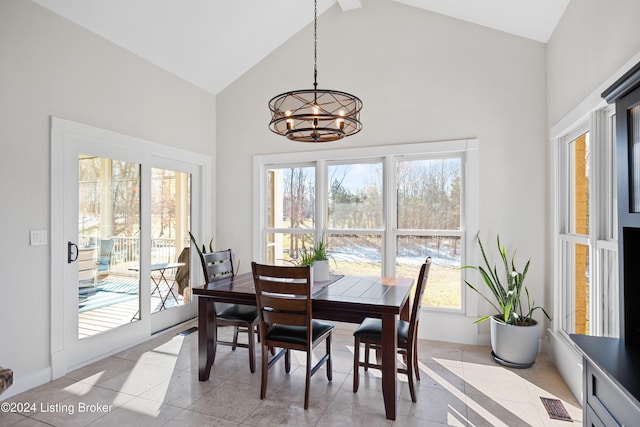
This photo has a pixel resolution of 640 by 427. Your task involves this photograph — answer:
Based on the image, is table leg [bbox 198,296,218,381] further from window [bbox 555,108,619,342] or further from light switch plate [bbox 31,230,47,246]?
window [bbox 555,108,619,342]

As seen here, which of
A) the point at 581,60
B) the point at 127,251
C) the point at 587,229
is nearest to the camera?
the point at 581,60

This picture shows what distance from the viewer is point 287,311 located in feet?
7.97

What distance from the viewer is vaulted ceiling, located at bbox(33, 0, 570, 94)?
3.07m

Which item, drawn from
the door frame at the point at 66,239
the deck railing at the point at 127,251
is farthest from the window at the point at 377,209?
the door frame at the point at 66,239

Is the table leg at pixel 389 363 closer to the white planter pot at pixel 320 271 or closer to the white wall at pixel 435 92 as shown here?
the white planter pot at pixel 320 271

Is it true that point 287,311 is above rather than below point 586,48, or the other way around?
below

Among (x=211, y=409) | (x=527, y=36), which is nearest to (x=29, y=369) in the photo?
(x=211, y=409)

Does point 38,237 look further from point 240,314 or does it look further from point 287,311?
point 287,311

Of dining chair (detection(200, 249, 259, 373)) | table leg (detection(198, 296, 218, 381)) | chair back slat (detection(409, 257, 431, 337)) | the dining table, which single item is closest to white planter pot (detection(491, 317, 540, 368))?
the dining table

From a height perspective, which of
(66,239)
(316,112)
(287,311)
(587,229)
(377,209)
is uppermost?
(316,112)

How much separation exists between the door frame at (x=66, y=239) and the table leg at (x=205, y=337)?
1.19 meters

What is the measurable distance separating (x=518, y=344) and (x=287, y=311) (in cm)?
207

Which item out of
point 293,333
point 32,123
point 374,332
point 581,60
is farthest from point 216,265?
point 581,60

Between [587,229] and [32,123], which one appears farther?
[32,123]
